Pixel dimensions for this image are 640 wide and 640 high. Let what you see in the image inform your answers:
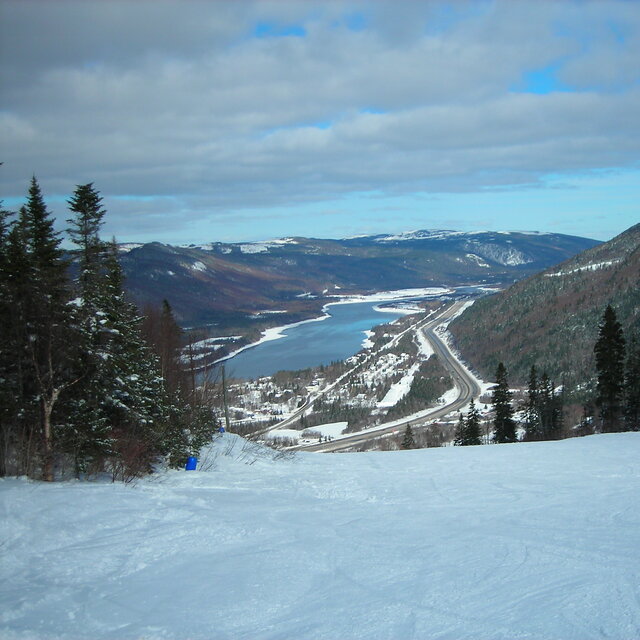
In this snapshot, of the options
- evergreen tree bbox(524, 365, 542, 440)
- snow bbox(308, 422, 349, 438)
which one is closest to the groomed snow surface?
evergreen tree bbox(524, 365, 542, 440)

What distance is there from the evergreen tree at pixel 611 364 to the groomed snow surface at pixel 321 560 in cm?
1884

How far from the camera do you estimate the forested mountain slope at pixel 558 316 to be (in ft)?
320

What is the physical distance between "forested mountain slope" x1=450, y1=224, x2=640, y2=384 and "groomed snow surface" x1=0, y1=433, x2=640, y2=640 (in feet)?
272

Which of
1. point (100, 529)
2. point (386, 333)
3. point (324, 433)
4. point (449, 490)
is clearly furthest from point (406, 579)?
point (386, 333)

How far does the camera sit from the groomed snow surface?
169 inches

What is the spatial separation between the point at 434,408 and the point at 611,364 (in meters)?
56.4

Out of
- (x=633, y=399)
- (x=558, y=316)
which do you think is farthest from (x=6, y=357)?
(x=558, y=316)

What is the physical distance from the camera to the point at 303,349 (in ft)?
439

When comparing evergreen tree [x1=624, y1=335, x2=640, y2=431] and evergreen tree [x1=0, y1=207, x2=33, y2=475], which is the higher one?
evergreen tree [x1=0, y1=207, x2=33, y2=475]

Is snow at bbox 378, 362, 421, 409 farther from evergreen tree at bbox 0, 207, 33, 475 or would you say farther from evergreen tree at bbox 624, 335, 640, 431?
evergreen tree at bbox 0, 207, 33, 475

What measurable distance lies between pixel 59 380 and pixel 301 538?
6144 mm

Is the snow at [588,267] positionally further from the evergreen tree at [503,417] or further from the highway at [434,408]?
the evergreen tree at [503,417]

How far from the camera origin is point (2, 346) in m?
9.70

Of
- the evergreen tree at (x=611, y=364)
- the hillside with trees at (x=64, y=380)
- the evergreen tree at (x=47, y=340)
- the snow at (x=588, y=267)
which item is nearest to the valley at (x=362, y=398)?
the evergreen tree at (x=611, y=364)
